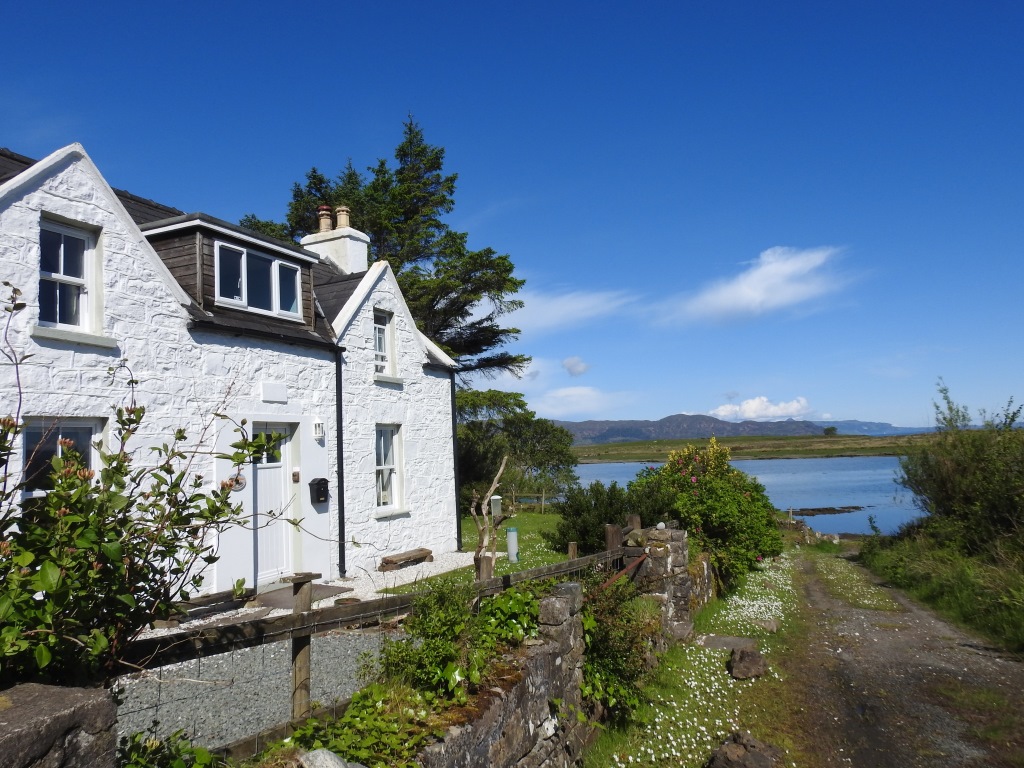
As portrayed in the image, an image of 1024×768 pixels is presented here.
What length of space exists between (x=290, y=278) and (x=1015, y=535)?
53.2 ft

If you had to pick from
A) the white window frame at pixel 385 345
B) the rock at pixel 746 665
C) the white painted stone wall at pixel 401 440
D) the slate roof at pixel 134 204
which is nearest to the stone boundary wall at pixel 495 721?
the rock at pixel 746 665

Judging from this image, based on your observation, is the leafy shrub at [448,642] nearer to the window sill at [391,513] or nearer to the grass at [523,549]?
the grass at [523,549]

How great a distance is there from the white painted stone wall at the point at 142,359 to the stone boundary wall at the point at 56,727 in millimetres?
4828

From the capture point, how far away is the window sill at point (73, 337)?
849 cm

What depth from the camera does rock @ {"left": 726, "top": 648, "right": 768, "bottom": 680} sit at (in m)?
9.06

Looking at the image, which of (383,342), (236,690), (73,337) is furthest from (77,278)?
(383,342)

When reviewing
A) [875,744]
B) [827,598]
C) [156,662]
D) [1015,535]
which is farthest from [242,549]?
[1015,535]

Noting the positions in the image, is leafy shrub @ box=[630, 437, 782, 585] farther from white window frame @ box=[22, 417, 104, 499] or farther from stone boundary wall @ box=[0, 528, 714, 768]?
white window frame @ box=[22, 417, 104, 499]

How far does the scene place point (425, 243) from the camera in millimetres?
34312

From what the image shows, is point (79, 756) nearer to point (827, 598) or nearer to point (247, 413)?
point (247, 413)

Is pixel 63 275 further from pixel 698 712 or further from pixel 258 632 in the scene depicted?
pixel 698 712

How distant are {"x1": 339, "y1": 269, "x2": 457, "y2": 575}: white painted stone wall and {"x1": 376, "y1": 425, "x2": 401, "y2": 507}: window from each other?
16 centimetres

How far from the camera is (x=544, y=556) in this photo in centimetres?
1531

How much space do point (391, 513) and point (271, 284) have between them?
5.35 meters
